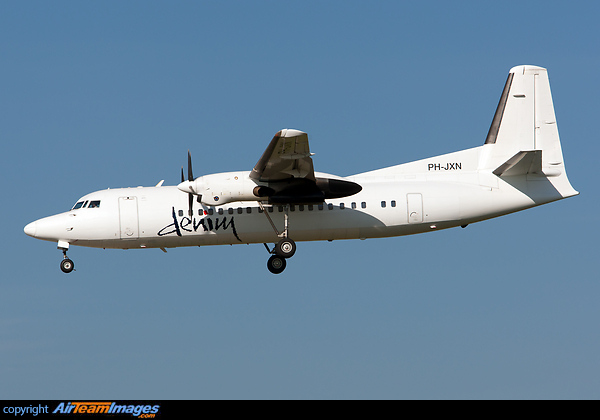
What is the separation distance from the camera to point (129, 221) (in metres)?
26.4

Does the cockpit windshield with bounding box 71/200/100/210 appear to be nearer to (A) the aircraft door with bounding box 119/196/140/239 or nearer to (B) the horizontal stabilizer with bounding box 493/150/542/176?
(A) the aircraft door with bounding box 119/196/140/239

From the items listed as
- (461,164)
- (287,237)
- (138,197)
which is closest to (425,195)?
(461,164)

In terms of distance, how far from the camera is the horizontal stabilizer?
25.6 meters

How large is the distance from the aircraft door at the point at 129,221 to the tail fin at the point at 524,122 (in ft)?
36.5

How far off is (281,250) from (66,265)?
273 inches

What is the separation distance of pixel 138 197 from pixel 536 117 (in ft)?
42.7

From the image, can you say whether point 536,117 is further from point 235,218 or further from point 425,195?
point 235,218

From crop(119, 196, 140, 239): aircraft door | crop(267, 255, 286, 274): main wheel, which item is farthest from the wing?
crop(119, 196, 140, 239): aircraft door

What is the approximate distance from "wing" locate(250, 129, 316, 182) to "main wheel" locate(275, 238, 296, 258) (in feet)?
6.74
